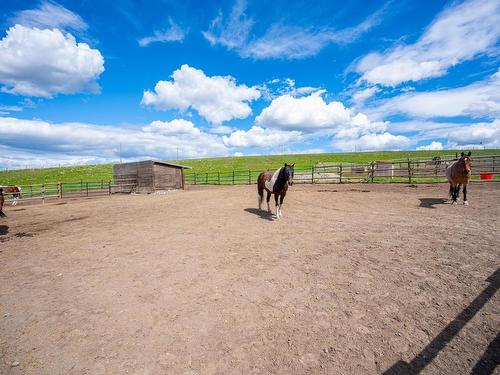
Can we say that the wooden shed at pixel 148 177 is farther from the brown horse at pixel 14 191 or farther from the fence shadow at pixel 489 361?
the fence shadow at pixel 489 361

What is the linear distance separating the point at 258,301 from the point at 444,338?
7.77ft

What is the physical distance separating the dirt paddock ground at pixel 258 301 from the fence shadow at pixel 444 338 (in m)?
0.01

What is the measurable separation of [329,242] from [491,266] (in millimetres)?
2999

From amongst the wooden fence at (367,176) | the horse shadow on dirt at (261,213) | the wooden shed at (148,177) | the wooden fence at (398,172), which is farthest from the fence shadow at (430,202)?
the wooden shed at (148,177)

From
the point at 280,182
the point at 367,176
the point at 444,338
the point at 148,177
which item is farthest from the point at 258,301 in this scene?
the point at 367,176

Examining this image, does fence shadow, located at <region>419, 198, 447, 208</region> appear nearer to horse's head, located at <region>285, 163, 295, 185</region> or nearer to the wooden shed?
horse's head, located at <region>285, 163, 295, 185</region>

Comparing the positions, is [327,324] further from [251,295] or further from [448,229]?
[448,229]

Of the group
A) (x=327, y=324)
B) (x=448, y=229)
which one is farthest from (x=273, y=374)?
(x=448, y=229)

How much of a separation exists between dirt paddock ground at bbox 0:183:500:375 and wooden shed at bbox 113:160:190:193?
52.9 feet

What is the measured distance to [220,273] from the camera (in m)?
4.86

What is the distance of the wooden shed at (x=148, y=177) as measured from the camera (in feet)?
76.5

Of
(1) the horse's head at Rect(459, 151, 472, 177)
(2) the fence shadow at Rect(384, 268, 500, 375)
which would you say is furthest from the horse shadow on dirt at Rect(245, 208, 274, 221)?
(1) the horse's head at Rect(459, 151, 472, 177)

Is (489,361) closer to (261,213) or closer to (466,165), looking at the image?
(261,213)

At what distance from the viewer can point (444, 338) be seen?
2.94m
